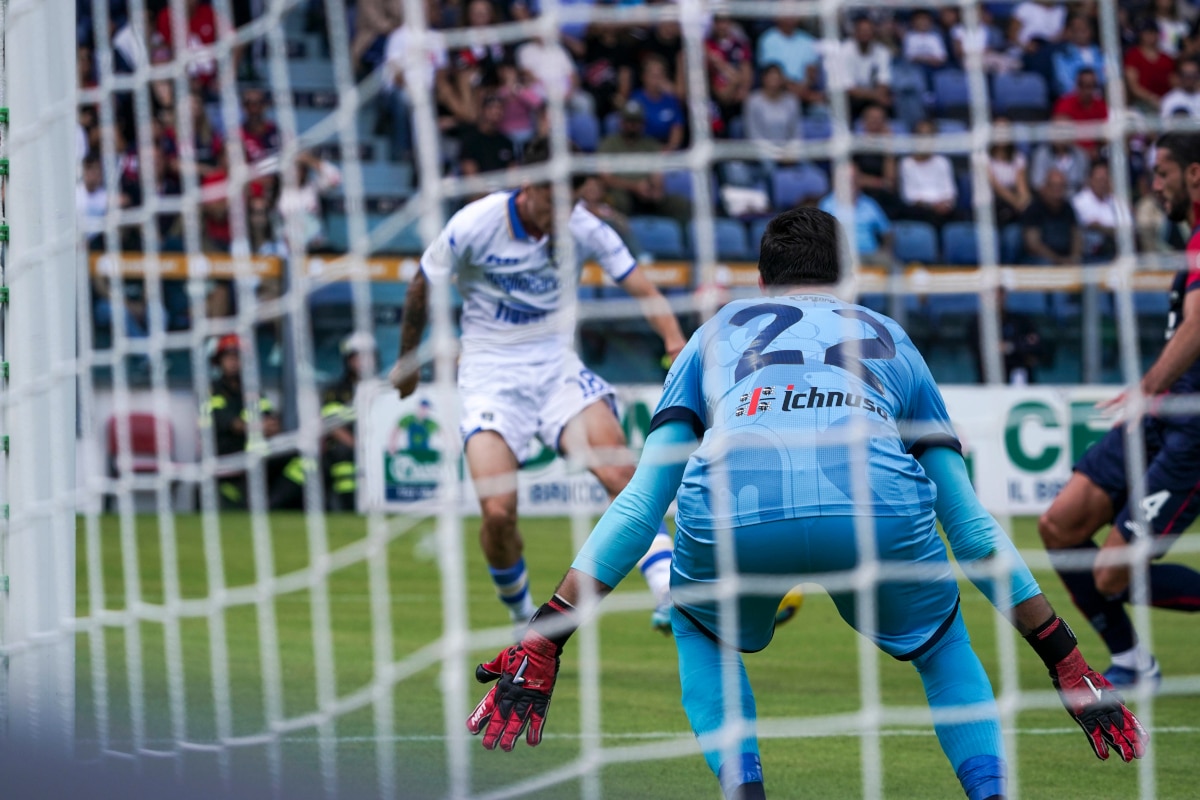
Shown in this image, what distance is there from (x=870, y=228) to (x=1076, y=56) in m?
4.43

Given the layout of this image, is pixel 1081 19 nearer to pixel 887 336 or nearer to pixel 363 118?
pixel 363 118

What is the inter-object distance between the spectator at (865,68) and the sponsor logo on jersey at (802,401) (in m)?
10.2

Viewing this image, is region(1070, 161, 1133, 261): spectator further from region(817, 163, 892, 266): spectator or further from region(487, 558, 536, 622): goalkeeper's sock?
region(487, 558, 536, 622): goalkeeper's sock

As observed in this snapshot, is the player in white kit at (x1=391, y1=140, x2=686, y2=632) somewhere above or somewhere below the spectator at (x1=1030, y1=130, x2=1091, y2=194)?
below

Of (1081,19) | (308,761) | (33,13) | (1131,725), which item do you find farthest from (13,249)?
(1081,19)

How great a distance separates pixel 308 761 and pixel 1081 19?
12983 mm

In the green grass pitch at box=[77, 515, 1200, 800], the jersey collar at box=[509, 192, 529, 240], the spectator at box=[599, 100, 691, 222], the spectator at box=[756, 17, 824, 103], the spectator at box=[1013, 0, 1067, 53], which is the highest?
the spectator at box=[1013, 0, 1067, 53]

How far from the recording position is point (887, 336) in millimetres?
3477

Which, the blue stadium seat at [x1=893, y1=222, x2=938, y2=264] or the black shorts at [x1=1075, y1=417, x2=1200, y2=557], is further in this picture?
the blue stadium seat at [x1=893, y1=222, x2=938, y2=264]

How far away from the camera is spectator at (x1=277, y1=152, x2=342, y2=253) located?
10656 mm

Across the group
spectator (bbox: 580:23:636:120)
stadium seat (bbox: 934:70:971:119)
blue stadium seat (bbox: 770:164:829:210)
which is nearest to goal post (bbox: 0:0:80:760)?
spectator (bbox: 580:23:636:120)

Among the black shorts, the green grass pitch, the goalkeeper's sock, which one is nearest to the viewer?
Result: the green grass pitch

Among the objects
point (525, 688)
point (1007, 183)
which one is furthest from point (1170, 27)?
point (525, 688)

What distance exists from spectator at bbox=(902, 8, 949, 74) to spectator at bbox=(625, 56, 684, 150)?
3036 millimetres
